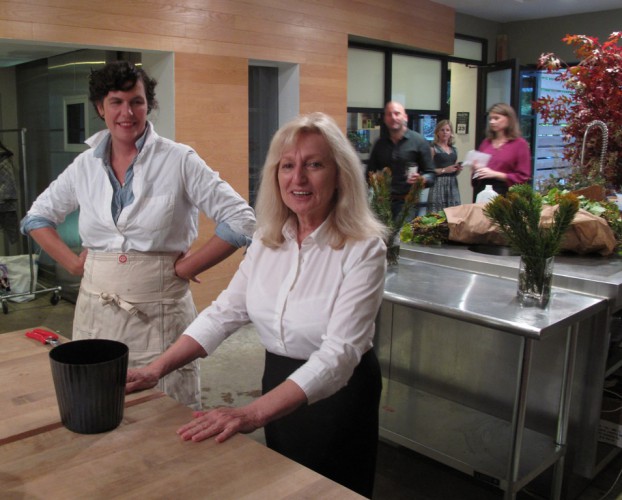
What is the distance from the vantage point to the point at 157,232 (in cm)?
206

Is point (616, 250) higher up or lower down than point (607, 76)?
lower down

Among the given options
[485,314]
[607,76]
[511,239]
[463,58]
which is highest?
[463,58]

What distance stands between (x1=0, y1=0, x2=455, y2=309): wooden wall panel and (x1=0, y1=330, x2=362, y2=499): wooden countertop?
123 inches

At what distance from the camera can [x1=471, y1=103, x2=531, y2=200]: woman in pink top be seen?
473cm

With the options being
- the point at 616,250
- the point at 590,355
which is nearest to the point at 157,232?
the point at 590,355

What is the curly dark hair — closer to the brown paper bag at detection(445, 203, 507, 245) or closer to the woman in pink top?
the brown paper bag at detection(445, 203, 507, 245)

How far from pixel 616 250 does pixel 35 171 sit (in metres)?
4.81

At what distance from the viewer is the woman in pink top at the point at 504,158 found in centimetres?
473

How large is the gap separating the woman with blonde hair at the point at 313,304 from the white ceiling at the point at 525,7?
5747 mm

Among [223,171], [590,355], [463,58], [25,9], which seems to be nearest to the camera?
[590,355]

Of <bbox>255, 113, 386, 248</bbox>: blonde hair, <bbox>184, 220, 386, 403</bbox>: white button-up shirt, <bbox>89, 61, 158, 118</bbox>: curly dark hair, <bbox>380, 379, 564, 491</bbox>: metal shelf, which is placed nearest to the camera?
<bbox>184, 220, 386, 403</bbox>: white button-up shirt

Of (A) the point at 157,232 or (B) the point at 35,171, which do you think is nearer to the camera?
(A) the point at 157,232

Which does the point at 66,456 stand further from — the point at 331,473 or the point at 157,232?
the point at 157,232

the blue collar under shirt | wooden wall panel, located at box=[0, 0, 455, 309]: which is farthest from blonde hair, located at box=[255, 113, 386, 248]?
wooden wall panel, located at box=[0, 0, 455, 309]
